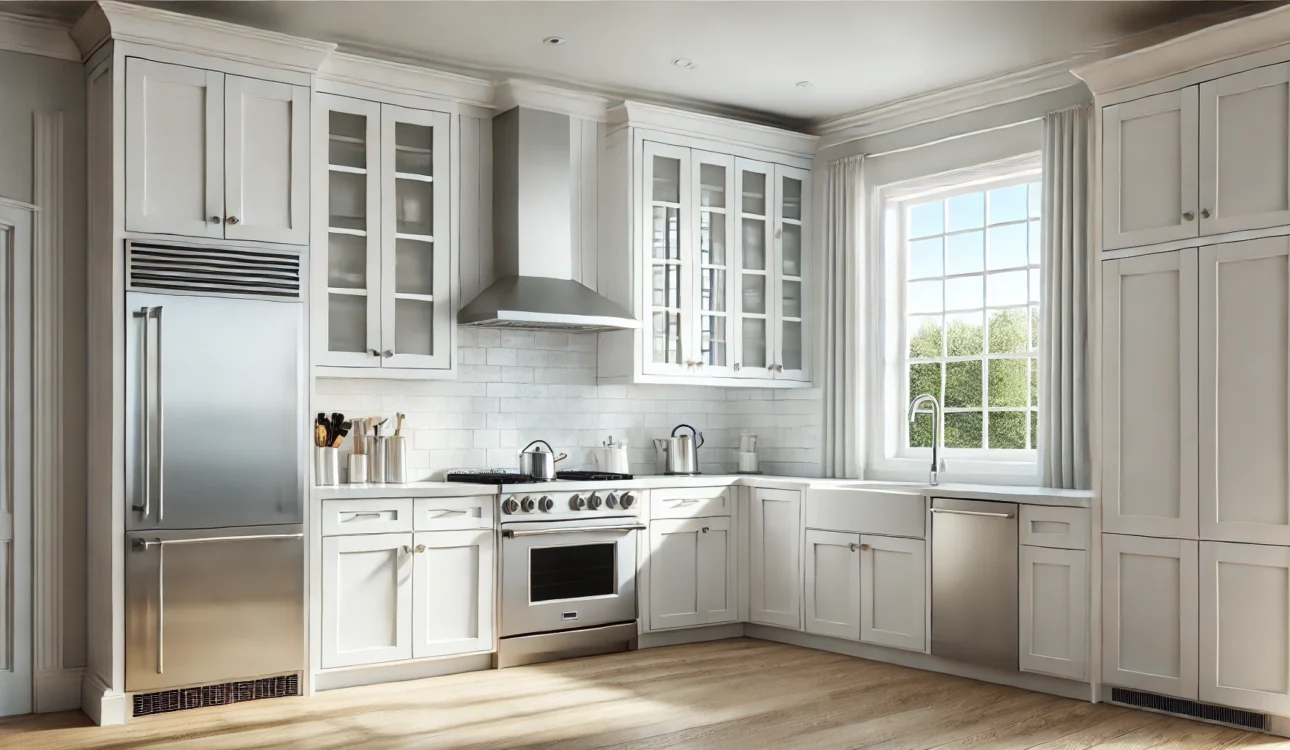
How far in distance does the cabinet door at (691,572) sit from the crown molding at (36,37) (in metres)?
3.52

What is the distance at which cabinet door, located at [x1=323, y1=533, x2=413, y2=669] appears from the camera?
195 inches

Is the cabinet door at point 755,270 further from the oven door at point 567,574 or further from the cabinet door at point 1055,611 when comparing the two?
the cabinet door at point 1055,611

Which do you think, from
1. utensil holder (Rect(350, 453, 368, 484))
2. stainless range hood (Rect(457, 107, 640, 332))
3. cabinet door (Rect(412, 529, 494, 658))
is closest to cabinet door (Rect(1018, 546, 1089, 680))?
stainless range hood (Rect(457, 107, 640, 332))

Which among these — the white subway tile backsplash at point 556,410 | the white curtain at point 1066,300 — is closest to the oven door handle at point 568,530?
the white subway tile backsplash at point 556,410

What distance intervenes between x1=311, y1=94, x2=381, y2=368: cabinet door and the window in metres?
2.88

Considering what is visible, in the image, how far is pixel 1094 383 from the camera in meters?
4.88

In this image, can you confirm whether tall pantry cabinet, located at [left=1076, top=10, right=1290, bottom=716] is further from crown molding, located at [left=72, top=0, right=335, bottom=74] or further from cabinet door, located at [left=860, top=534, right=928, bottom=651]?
crown molding, located at [left=72, top=0, right=335, bottom=74]

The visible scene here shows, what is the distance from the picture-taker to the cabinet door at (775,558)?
5.93 metres

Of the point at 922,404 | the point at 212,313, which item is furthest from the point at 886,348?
the point at 212,313

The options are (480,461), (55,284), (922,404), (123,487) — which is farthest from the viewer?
(922,404)

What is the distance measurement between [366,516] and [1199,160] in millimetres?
3818

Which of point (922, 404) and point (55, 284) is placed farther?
point (922, 404)

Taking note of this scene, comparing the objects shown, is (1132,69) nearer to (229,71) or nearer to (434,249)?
(434,249)

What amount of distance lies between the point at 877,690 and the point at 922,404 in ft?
6.27
